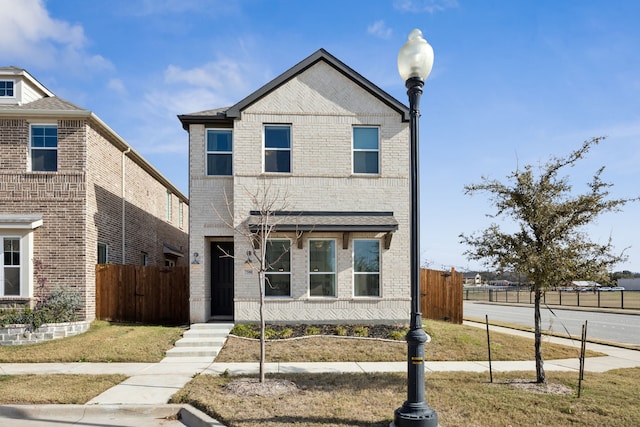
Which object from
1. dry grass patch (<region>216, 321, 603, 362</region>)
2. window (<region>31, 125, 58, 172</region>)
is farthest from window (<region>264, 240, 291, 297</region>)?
window (<region>31, 125, 58, 172</region>)

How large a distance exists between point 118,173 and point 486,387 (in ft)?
45.8

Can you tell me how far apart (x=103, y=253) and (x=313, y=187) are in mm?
7374

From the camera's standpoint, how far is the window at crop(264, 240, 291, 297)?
14.1 m

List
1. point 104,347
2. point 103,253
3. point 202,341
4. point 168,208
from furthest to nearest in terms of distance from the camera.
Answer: point 168,208 → point 103,253 → point 202,341 → point 104,347

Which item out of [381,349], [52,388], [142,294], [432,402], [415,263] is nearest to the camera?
[415,263]

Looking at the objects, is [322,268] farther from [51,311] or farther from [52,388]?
[52,388]

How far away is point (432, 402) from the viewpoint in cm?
730

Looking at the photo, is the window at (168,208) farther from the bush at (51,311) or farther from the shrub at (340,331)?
the shrub at (340,331)

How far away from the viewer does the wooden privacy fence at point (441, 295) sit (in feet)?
55.5

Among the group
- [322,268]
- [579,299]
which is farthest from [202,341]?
[579,299]

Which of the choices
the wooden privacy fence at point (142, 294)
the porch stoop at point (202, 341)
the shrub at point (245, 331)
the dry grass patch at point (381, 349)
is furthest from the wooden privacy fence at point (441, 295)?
the wooden privacy fence at point (142, 294)

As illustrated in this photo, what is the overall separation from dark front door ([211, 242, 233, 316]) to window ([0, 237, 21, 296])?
5.45 meters

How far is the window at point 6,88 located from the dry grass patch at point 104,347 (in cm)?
830

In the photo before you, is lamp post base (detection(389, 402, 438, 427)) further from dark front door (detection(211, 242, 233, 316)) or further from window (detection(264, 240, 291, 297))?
dark front door (detection(211, 242, 233, 316))
